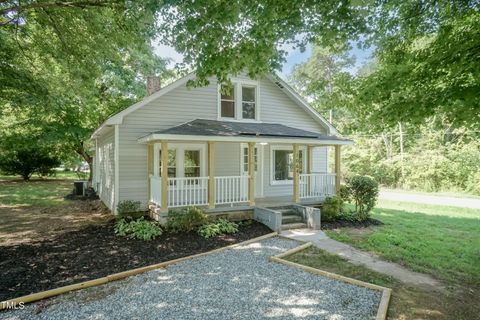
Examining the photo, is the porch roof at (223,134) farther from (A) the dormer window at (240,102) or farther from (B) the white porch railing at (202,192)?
(B) the white porch railing at (202,192)

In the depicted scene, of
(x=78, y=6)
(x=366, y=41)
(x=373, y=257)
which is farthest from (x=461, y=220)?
(x=78, y=6)

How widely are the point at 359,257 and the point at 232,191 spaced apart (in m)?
5.25

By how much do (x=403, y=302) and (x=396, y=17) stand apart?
538cm

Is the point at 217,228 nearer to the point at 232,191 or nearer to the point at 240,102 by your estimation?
the point at 232,191

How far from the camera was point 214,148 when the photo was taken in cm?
1173

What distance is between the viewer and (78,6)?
8.27m

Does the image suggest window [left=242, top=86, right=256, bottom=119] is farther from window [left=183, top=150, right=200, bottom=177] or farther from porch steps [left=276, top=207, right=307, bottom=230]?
porch steps [left=276, top=207, right=307, bottom=230]

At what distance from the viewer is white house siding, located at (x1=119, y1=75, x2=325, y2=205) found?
10.5 meters

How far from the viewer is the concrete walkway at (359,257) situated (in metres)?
5.54

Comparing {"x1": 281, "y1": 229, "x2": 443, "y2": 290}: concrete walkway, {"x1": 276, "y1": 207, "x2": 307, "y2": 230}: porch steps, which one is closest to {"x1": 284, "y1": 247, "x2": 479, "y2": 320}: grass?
{"x1": 281, "y1": 229, "x2": 443, "y2": 290}: concrete walkway

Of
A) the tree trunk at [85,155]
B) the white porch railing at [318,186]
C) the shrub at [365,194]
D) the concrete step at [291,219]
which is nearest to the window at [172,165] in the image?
the concrete step at [291,219]

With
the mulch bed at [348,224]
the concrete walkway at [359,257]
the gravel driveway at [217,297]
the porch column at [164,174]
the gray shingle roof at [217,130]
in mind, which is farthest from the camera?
the mulch bed at [348,224]

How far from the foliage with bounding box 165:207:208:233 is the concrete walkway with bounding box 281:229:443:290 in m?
2.63

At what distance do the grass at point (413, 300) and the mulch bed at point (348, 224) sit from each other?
3842 mm
